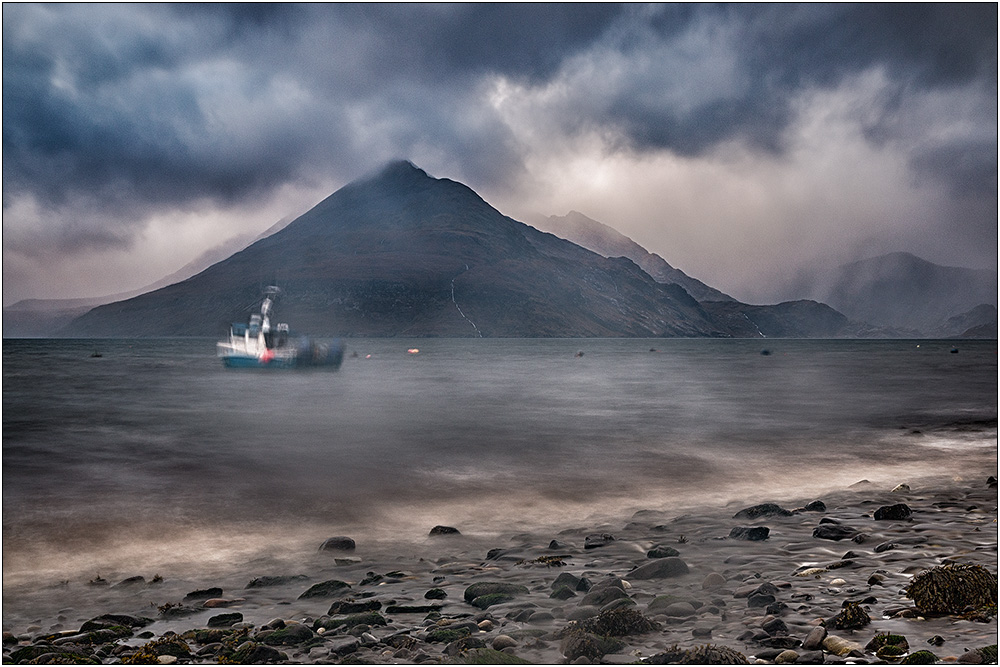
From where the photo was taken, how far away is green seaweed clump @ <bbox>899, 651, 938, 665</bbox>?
5973mm

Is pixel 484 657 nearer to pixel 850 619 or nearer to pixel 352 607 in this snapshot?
pixel 352 607

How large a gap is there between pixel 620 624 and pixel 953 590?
3739 millimetres

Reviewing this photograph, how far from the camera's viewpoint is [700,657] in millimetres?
6234

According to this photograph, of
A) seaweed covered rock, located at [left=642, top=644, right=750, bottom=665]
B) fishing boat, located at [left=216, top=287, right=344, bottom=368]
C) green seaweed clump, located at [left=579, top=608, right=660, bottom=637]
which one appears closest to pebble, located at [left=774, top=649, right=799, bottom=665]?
seaweed covered rock, located at [left=642, top=644, right=750, bottom=665]

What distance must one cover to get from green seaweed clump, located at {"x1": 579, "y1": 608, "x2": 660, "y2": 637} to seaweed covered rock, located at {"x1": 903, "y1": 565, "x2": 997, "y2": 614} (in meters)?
2.97

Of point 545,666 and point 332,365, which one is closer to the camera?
point 545,666

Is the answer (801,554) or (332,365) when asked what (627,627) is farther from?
(332,365)

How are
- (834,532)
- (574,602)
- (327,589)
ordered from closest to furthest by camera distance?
(574,602), (327,589), (834,532)

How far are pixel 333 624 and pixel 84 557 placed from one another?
6471 mm

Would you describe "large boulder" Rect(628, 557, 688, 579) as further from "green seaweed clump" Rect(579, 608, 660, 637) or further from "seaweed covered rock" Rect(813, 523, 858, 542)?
"seaweed covered rock" Rect(813, 523, 858, 542)

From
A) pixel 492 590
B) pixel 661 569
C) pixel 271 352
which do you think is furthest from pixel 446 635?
pixel 271 352

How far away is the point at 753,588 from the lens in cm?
800

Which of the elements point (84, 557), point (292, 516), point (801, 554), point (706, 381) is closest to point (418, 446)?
point (292, 516)

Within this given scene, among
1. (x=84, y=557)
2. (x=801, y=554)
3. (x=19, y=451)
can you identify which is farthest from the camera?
(x=19, y=451)
